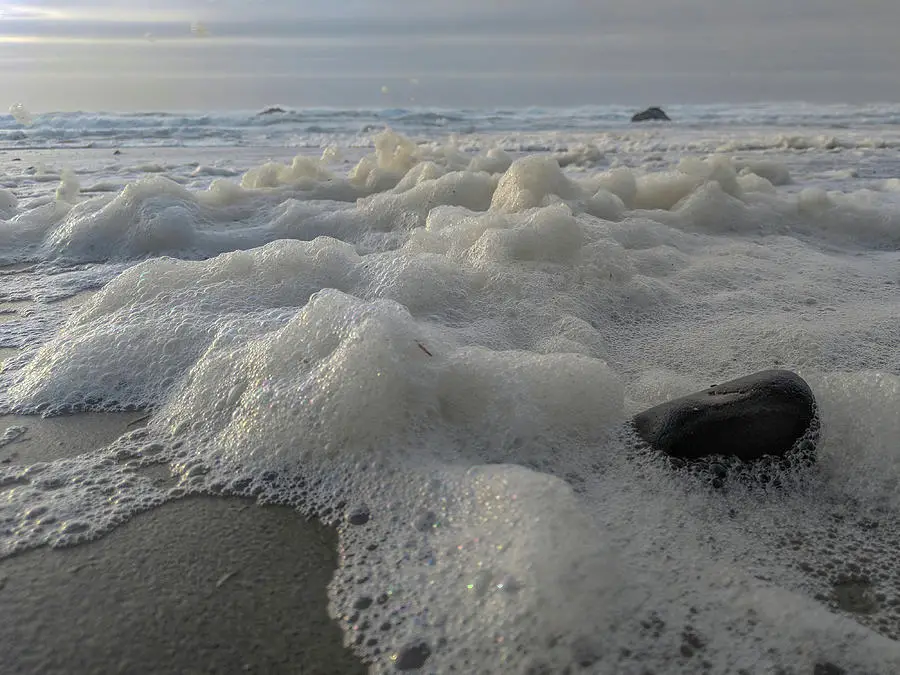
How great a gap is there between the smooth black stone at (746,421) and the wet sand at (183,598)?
0.95m

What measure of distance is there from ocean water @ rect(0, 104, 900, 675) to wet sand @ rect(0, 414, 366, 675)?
0.21 ft

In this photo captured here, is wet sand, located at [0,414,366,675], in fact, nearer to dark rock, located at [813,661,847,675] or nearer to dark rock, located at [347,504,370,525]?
dark rock, located at [347,504,370,525]

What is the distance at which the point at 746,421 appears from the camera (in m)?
1.73

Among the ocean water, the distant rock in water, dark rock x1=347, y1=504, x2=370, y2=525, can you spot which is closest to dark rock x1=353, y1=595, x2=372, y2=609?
the ocean water

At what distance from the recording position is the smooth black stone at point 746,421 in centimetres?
173

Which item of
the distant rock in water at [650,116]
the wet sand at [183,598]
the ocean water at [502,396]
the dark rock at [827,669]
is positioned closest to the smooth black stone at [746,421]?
the ocean water at [502,396]

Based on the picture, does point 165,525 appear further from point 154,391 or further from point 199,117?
point 199,117

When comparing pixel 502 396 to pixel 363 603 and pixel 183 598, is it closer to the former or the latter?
pixel 363 603

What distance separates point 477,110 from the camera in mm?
20375

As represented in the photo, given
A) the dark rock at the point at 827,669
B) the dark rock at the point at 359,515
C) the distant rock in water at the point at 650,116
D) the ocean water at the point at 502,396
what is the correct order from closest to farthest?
the dark rock at the point at 827,669 < the ocean water at the point at 502,396 < the dark rock at the point at 359,515 < the distant rock in water at the point at 650,116

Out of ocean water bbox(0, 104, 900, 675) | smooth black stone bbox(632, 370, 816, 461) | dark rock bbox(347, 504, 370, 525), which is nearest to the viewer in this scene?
ocean water bbox(0, 104, 900, 675)

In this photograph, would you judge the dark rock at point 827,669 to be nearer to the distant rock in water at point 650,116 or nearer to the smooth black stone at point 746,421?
the smooth black stone at point 746,421

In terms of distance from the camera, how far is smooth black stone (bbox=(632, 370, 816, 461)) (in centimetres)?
173

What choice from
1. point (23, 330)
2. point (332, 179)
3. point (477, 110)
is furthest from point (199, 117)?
point (23, 330)
